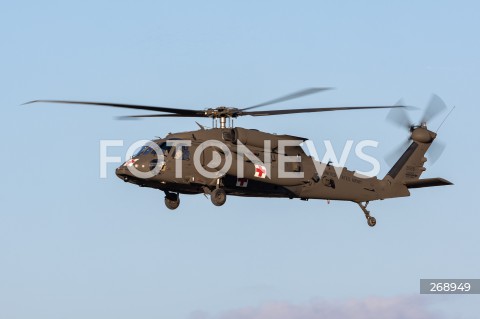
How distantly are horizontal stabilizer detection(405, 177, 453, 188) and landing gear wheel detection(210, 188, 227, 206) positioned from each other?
30.6ft

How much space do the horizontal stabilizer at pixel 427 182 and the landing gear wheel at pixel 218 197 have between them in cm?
933

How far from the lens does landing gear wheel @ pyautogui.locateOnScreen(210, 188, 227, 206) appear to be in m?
37.6

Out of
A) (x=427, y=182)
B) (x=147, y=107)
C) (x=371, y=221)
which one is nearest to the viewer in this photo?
(x=147, y=107)

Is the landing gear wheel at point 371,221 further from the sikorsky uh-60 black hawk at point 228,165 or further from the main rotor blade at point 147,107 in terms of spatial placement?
the main rotor blade at point 147,107

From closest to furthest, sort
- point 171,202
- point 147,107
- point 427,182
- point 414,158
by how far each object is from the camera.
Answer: point 147,107 < point 171,202 < point 427,182 < point 414,158

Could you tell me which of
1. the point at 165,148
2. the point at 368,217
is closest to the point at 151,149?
the point at 165,148

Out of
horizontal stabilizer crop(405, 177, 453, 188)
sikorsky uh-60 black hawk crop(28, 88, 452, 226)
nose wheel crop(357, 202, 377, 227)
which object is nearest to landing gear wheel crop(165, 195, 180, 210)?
sikorsky uh-60 black hawk crop(28, 88, 452, 226)

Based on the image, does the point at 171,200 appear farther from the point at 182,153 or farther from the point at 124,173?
the point at 124,173

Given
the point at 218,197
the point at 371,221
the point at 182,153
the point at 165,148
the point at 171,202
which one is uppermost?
the point at 165,148

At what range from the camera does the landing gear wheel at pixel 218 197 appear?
3762 cm

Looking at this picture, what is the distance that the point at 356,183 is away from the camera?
42438mm

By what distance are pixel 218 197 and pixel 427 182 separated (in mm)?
9681

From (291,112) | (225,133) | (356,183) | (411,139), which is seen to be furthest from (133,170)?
(411,139)

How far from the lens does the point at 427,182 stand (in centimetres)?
4141
